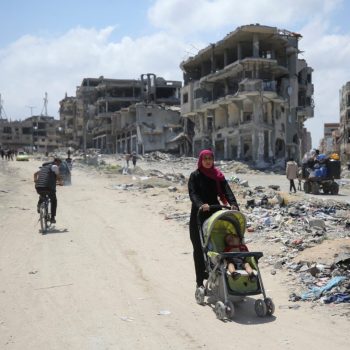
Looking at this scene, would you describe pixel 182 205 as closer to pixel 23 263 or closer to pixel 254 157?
pixel 23 263

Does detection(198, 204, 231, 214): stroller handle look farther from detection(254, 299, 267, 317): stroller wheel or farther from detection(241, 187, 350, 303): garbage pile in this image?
detection(241, 187, 350, 303): garbage pile

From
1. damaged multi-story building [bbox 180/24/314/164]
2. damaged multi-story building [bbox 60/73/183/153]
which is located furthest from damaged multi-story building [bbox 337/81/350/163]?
damaged multi-story building [bbox 60/73/183/153]

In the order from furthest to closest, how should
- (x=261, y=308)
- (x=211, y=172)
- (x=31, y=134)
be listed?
(x=31, y=134) < (x=211, y=172) < (x=261, y=308)

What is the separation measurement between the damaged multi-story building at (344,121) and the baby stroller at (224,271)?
6763cm

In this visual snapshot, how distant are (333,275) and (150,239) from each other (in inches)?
190

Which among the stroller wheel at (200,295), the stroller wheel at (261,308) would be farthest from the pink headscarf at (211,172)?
the stroller wheel at (261,308)

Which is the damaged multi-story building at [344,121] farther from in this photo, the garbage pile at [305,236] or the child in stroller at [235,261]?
the child in stroller at [235,261]

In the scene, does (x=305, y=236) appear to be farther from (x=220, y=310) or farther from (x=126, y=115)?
(x=126, y=115)

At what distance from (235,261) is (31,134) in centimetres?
11938

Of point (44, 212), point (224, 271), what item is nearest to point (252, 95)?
point (44, 212)

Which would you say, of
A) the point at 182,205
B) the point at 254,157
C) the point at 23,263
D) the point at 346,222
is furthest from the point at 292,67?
the point at 23,263

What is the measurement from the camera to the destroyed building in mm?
115188

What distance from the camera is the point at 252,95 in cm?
4766

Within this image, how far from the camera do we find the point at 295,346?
14.8 ft
